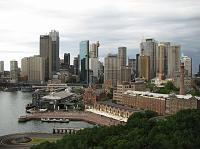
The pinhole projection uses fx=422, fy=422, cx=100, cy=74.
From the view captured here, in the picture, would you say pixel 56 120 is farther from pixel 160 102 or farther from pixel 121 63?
pixel 121 63

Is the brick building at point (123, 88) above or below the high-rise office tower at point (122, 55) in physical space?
below

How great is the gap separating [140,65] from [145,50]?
8288mm

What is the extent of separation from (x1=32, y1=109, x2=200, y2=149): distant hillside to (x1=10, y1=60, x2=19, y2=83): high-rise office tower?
166ft

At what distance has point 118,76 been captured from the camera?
52.5m

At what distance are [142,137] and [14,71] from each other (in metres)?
58.8

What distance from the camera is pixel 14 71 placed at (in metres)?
68.5

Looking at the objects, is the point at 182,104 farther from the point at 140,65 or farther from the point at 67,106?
the point at 140,65

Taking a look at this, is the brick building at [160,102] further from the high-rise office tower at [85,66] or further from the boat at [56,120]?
the high-rise office tower at [85,66]

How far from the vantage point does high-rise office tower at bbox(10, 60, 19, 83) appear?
63678mm

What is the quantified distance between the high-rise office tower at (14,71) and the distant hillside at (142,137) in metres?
50.5

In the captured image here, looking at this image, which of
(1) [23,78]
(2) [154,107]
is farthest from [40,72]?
(2) [154,107]

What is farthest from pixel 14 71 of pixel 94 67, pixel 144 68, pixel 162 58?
pixel 162 58

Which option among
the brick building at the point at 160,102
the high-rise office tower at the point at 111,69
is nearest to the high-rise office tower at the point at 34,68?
the high-rise office tower at the point at 111,69

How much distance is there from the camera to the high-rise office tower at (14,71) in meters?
63.7
